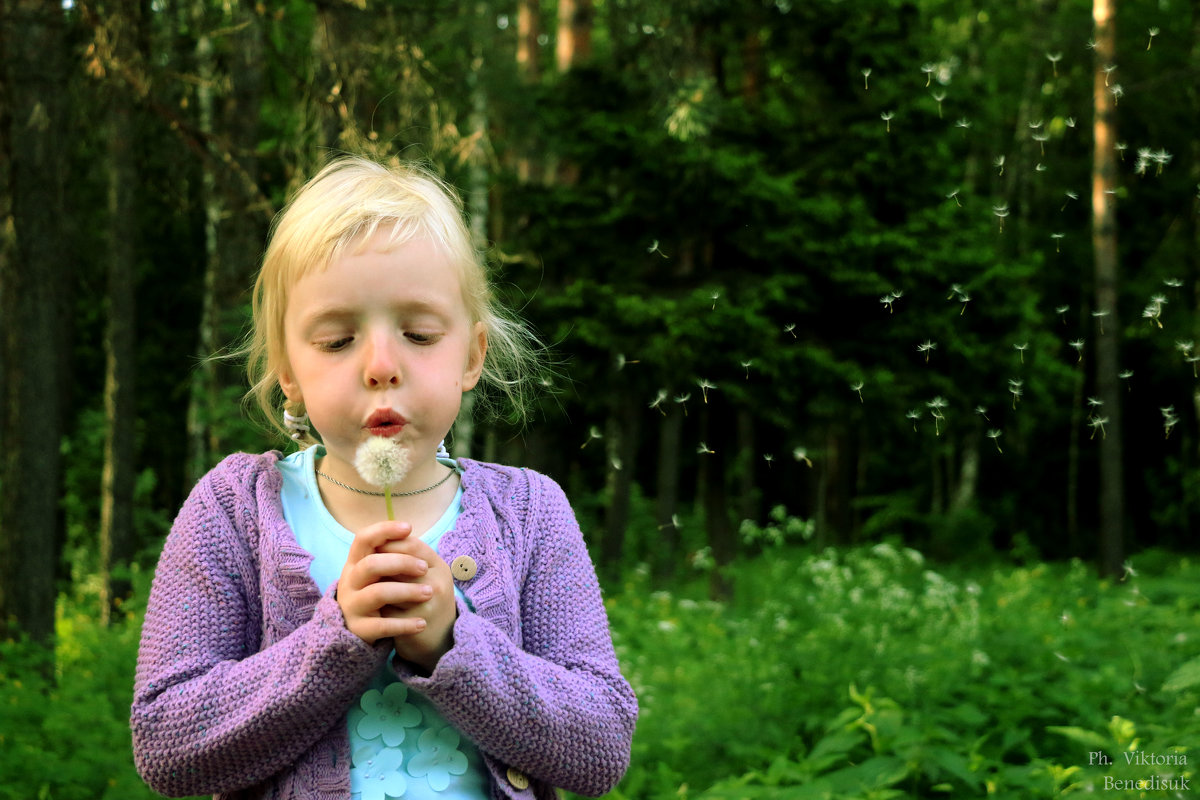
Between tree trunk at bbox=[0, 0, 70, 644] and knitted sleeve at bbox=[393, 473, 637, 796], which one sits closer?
knitted sleeve at bbox=[393, 473, 637, 796]

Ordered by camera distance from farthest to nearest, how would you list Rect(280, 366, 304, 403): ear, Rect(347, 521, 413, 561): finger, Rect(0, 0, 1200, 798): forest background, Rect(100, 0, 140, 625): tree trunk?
Rect(100, 0, 140, 625): tree trunk → Rect(0, 0, 1200, 798): forest background → Rect(280, 366, 304, 403): ear → Rect(347, 521, 413, 561): finger

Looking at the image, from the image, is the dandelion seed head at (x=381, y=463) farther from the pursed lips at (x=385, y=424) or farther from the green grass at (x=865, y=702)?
the green grass at (x=865, y=702)

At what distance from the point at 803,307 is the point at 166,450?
1550cm

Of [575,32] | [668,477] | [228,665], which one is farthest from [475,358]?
[575,32]

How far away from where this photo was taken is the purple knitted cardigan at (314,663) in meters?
1.28

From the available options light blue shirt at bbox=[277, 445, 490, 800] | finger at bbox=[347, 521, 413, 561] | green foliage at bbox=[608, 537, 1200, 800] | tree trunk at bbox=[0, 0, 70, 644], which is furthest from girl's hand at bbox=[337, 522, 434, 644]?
tree trunk at bbox=[0, 0, 70, 644]

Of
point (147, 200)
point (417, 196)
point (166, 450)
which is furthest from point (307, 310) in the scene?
point (166, 450)

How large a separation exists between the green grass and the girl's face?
1978 mm

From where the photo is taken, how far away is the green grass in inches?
127

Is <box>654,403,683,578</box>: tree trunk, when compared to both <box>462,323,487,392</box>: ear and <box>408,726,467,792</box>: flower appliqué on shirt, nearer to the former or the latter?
<box>462,323,487,392</box>: ear

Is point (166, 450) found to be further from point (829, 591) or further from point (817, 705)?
point (817, 705)

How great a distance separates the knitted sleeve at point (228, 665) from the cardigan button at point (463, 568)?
0.56ft

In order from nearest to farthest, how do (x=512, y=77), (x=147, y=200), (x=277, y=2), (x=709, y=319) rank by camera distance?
1. (x=277, y=2)
2. (x=709, y=319)
3. (x=512, y=77)
4. (x=147, y=200)

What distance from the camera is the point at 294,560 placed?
1371 mm
